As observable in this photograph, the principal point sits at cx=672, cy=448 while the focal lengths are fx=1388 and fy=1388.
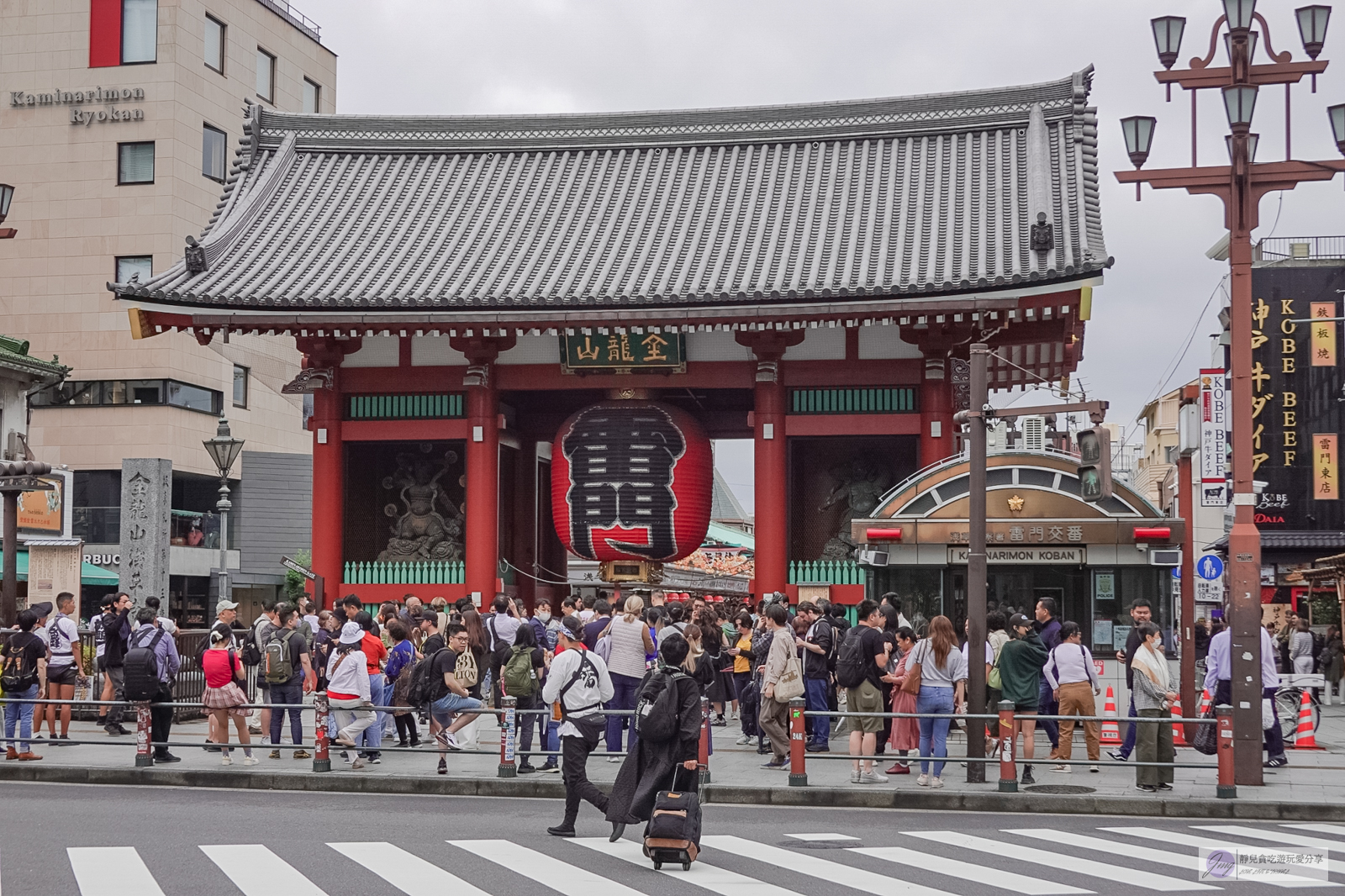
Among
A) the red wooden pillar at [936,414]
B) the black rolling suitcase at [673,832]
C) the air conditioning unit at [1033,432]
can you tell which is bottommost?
the black rolling suitcase at [673,832]

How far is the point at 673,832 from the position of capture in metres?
10.6

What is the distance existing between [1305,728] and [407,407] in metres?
16.1

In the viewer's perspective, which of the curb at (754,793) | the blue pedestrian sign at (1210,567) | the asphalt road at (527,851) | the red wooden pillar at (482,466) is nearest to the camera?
the asphalt road at (527,851)

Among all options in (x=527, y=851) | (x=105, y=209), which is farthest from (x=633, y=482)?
(x=105, y=209)

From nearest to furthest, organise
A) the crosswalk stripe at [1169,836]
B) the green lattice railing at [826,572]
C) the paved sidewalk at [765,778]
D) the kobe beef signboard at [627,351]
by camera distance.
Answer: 1. the crosswalk stripe at [1169,836]
2. the paved sidewalk at [765,778]
3. the green lattice railing at [826,572]
4. the kobe beef signboard at [627,351]

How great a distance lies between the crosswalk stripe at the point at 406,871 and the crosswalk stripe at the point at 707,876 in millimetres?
1577

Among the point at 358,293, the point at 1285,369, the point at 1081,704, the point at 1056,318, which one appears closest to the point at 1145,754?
the point at 1081,704

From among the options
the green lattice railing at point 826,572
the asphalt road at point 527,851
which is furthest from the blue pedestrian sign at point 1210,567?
the asphalt road at point 527,851

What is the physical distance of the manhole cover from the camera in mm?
14656

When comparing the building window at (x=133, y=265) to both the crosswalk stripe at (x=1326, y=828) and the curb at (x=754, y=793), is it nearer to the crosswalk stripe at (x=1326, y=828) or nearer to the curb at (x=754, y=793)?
the curb at (x=754, y=793)

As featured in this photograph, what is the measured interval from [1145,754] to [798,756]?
368 centimetres

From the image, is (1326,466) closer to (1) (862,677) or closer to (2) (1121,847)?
(1) (862,677)

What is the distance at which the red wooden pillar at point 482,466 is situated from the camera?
985 inches

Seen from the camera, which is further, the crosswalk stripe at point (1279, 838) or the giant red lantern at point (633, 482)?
the giant red lantern at point (633, 482)
